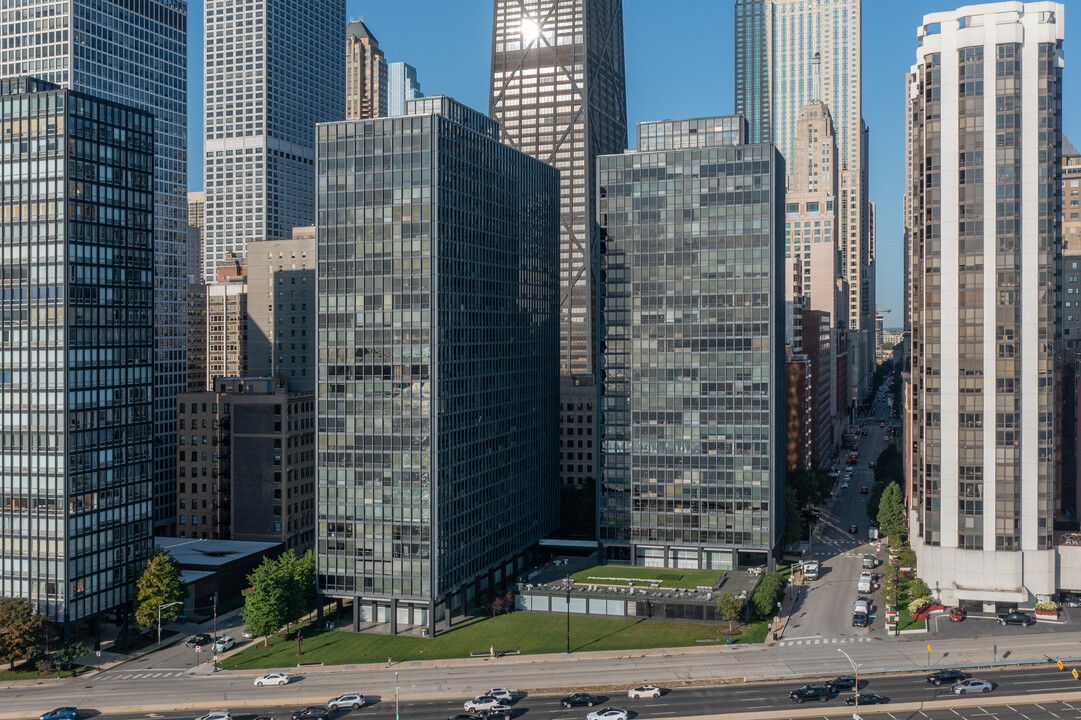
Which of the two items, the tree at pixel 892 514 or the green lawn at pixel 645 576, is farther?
the tree at pixel 892 514

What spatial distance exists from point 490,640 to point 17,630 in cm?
5749

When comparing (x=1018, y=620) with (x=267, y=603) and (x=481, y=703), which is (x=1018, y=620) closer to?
(x=481, y=703)

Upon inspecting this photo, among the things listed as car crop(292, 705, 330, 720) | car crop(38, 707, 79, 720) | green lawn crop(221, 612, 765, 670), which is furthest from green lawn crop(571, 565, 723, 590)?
car crop(38, 707, 79, 720)

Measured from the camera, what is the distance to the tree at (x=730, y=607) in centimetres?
13438

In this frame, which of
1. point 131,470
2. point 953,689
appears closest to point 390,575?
point 131,470

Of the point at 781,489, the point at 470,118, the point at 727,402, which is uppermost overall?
the point at 470,118

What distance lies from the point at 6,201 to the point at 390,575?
71.4m

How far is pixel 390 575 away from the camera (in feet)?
441

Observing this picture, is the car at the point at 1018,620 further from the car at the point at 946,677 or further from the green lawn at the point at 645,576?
the green lawn at the point at 645,576

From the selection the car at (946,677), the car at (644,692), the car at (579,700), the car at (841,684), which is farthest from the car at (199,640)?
the car at (946,677)

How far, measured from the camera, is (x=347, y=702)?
109 meters

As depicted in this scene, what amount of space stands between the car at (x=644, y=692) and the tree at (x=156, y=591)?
64646 millimetres

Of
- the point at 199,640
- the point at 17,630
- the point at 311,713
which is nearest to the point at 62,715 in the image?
the point at 17,630

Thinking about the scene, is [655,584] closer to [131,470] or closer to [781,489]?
[781,489]
